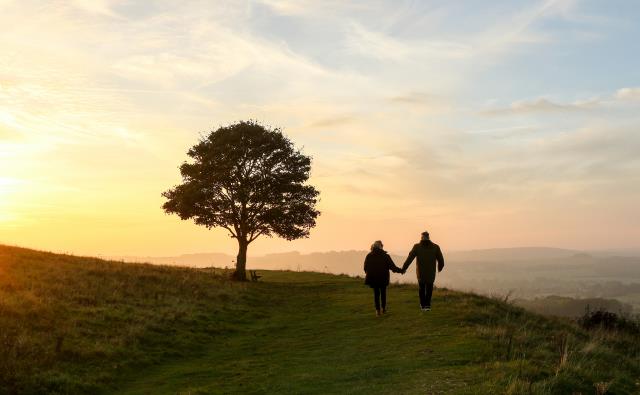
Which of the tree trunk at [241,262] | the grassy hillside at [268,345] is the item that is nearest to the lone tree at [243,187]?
the tree trunk at [241,262]

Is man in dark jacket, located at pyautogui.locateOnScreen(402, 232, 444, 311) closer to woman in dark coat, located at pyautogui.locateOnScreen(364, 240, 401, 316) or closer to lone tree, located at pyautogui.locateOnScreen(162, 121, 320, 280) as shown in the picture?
woman in dark coat, located at pyautogui.locateOnScreen(364, 240, 401, 316)

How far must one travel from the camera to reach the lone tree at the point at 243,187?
44.2 m

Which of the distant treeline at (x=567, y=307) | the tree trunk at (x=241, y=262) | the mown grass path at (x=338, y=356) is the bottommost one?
the distant treeline at (x=567, y=307)

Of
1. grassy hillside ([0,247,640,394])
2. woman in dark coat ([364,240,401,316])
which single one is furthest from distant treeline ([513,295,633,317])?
woman in dark coat ([364,240,401,316])

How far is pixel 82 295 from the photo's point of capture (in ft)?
82.2

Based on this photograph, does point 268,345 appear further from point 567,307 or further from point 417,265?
point 567,307

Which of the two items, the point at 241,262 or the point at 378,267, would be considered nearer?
the point at 378,267

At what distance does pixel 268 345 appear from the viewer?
20828 mm

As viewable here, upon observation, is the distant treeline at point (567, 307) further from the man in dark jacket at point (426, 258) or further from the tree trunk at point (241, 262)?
the tree trunk at point (241, 262)

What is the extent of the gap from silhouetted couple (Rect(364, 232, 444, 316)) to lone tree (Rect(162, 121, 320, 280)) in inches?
849

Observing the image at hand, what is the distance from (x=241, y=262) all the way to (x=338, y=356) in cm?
2706

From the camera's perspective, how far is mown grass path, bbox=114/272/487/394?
13828mm

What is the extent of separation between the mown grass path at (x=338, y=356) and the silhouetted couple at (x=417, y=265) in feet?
3.64

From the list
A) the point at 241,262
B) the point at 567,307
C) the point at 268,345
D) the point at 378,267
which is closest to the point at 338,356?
the point at 268,345
